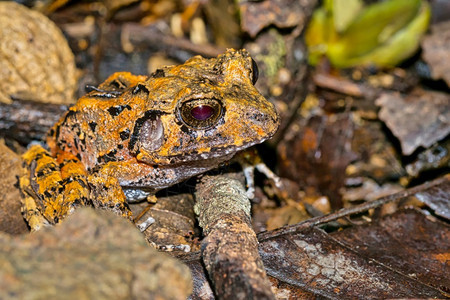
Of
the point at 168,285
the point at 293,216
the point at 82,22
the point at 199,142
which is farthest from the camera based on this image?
the point at 82,22

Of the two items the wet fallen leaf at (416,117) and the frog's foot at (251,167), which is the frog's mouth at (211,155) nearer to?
the frog's foot at (251,167)

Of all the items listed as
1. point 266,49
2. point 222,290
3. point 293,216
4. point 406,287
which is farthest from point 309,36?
point 222,290

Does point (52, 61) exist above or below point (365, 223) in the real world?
above

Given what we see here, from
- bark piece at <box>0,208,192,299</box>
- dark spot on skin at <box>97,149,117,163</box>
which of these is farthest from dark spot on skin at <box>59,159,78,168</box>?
bark piece at <box>0,208,192,299</box>

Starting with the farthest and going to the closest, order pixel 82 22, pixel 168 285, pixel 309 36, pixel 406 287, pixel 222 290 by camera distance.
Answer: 1. pixel 82 22
2. pixel 309 36
3. pixel 406 287
4. pixel 222 290
5. pixel 168 285

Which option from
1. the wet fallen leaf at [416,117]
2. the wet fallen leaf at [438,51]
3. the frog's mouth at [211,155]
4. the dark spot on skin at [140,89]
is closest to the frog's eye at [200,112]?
the frog's mouth at [211,155]

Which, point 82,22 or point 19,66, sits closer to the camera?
point 19,66

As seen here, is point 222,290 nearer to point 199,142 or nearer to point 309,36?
point 199,142

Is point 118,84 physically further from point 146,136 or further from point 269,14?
point 269,14

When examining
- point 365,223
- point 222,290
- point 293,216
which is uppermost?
point 222,290
